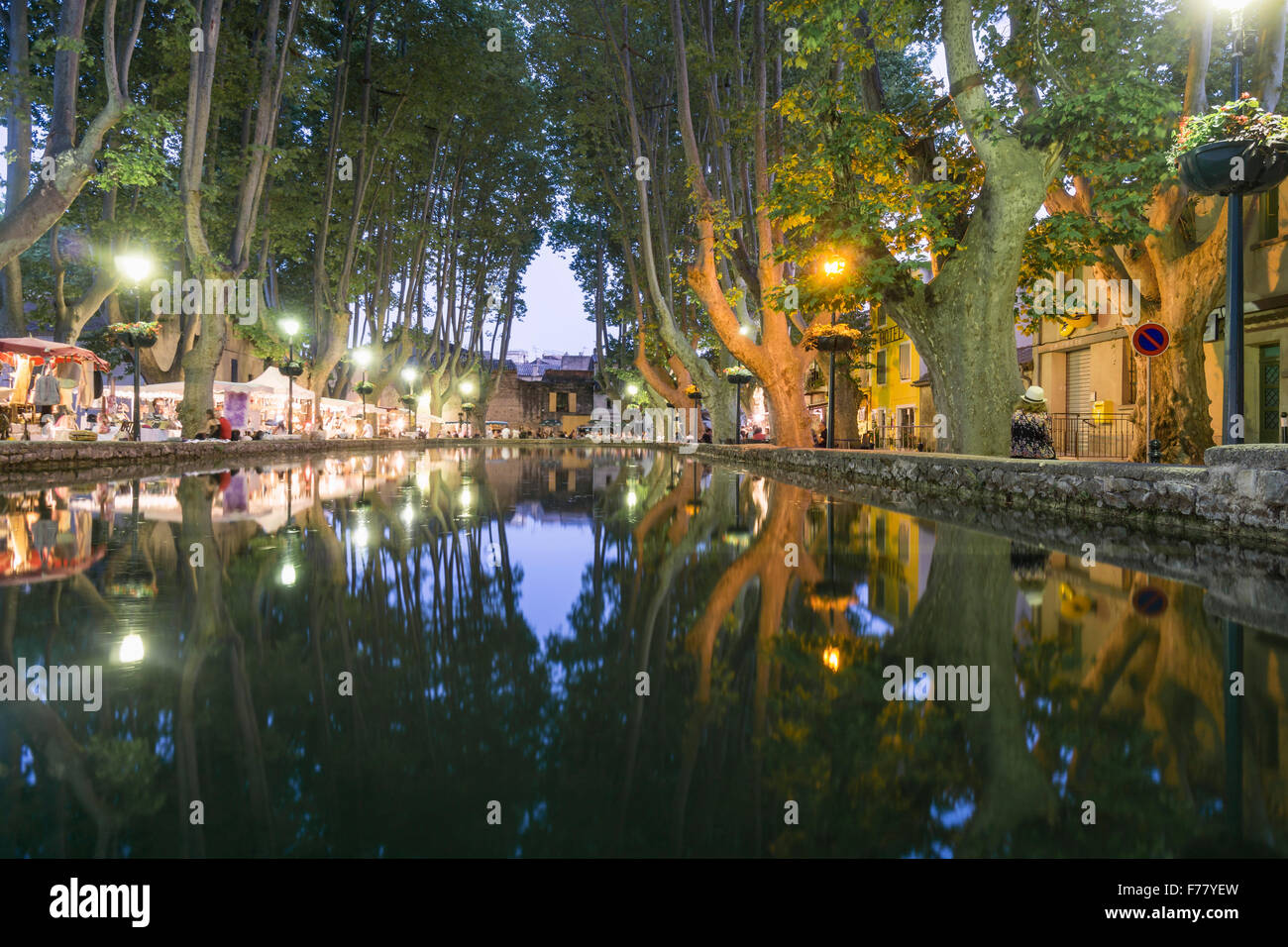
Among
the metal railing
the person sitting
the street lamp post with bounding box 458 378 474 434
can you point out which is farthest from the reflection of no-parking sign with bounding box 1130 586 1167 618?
the street lamp post with bounding box 458 378 474 434

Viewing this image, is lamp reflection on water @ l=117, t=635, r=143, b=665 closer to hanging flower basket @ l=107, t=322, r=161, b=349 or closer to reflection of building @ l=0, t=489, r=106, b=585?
reflection of building @ l=0, t=489, r=106, b=585

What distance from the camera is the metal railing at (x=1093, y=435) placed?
21062mm

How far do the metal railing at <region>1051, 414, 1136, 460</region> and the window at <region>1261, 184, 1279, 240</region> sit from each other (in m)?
4.79

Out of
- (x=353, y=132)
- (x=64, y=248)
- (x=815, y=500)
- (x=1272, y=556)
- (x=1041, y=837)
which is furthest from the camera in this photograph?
(x=64, y=248)

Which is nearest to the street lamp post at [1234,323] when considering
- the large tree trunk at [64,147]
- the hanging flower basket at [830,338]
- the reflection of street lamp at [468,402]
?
the hanging flower basket at [830,338]

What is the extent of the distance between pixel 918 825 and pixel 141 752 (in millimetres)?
1950

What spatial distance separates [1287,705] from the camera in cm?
263

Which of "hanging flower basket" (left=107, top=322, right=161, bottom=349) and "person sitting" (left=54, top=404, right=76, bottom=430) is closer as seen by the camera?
"hanging flower basket" (left=107, top=322, right=161, bottom=349)

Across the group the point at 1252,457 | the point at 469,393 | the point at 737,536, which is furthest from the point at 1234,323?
the point at 469,393

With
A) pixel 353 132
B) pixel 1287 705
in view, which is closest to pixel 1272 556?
pixel 1287 705

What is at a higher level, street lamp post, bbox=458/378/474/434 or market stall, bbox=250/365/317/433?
street lamp post, bbox=458/378/474/434

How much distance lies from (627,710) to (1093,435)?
22857 millimetres

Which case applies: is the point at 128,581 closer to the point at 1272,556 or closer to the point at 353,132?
the point at 1272,556

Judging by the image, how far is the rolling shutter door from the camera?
2381cm
